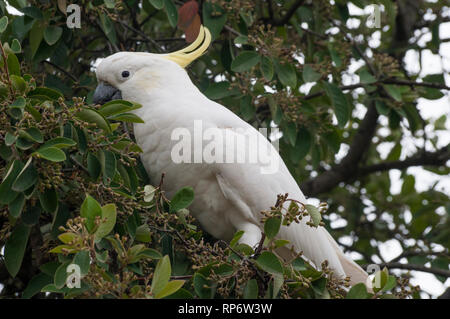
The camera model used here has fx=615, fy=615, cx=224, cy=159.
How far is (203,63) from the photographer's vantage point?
4.12 m

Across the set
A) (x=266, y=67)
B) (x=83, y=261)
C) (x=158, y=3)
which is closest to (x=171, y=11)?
(x=158, y=3)

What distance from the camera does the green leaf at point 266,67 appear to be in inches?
129

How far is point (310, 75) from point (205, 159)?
1064mm

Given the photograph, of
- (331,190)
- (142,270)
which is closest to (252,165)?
(142,270)

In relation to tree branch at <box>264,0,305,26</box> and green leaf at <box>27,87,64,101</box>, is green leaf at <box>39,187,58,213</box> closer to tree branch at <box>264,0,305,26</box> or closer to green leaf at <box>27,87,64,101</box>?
green leaf at <box>27,87,64,101</box>

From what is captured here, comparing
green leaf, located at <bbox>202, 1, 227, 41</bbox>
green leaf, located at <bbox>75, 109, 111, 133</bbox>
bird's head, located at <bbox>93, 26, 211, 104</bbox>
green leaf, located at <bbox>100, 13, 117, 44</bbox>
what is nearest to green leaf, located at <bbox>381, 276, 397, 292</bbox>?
green leaf, located at <bbox>75, 109, 111, 133</bbox>

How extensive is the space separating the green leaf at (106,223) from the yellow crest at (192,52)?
135cm

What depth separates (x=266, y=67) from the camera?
3309mm

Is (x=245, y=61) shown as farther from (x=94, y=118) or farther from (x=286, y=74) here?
(x=94, y=118)

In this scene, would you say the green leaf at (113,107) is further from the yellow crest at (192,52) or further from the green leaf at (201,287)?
the yellow crest at (192,52)

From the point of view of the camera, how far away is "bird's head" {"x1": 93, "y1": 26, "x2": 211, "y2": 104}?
308cm

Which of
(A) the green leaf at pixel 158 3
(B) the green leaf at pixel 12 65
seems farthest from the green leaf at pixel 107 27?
(B) the green leaf at pixel 12 65
